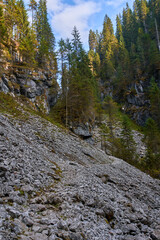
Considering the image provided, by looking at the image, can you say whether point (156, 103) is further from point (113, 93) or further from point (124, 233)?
point (124, 233)

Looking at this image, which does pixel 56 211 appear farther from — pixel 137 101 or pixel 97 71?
pixel 97 71

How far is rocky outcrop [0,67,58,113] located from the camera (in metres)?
26.6

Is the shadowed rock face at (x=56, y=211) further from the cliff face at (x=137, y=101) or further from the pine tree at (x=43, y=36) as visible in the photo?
the cliff face at (x=137, y=101)

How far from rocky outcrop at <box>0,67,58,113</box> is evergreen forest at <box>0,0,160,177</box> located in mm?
2159

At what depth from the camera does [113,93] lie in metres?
65.2

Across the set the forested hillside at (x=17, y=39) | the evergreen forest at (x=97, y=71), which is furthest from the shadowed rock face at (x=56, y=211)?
the forested hillside at (x=17, y=39)

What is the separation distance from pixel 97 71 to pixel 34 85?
50.3 m

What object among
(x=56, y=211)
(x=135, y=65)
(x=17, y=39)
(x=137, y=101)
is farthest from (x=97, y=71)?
(x=56, y=211)

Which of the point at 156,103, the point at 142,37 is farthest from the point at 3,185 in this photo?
the point at 142,37

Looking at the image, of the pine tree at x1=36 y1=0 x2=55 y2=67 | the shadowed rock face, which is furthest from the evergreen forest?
the shadowed rock face

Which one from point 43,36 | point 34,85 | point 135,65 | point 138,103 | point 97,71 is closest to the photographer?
point 34,85

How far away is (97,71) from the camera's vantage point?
74750mm

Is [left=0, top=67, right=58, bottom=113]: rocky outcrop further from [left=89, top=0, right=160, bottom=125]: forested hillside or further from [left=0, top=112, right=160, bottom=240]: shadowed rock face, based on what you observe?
[left=89, top=0, right=160, bottom=125]: forested hillside

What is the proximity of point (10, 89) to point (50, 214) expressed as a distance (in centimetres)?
2461
